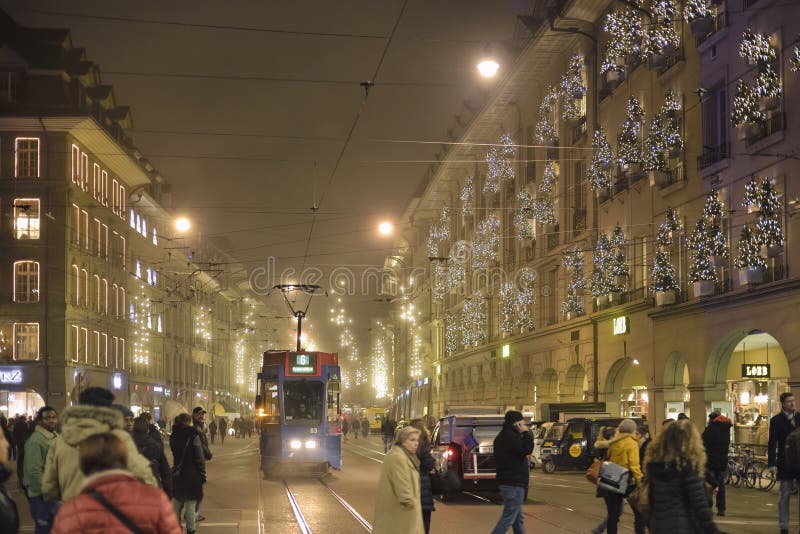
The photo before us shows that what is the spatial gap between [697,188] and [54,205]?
34.3 m

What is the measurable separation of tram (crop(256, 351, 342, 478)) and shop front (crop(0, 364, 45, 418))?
25.5 metres

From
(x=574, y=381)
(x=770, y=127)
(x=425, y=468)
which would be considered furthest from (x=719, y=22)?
(x=425, y=468)

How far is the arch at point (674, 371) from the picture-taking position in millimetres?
35125

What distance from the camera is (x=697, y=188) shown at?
32219 mm

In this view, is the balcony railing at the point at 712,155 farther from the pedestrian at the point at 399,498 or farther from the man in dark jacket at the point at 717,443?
the pedestrian at the point at 399,498

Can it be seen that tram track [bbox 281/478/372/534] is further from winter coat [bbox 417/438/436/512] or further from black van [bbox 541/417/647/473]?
black van [bbox 541/417/647/473]

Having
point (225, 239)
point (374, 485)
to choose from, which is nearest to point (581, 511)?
point (374, 485)

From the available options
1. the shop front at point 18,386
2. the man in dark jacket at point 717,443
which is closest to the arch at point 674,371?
the man in dark jacket at point 717,443

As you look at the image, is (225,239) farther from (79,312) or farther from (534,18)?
(534,18)

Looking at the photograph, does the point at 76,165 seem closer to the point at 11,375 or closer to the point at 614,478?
the point at 11,375

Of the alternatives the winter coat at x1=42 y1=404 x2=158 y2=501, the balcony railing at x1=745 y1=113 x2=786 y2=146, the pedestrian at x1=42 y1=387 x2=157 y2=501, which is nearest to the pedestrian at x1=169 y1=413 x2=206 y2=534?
the pedestrian at x1=42 y1=387 x2=157 y2=501

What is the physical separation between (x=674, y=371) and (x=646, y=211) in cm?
528

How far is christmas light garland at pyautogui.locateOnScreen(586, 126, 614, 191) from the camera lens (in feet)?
128

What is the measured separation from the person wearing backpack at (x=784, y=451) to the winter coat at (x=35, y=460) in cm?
917
